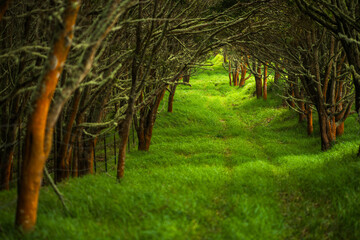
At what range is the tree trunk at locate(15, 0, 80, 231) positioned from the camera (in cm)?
353

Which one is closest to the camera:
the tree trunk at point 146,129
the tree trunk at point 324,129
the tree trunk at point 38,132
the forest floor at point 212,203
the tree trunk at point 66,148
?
the tree trunk at point 38,132

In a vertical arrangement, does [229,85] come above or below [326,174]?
above

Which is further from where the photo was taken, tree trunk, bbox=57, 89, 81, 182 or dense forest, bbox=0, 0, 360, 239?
tree trunk, bbox=57, 89, 81, 182

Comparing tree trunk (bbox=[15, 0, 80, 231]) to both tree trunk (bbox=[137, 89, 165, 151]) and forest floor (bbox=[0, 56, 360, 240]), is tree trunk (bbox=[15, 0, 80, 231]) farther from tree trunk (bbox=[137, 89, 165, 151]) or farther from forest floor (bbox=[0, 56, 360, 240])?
tree trunk (bbox=[137, 89, 165, 151])

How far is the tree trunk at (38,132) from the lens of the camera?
3531 mm

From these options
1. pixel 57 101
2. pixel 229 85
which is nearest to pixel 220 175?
pixel 57 101

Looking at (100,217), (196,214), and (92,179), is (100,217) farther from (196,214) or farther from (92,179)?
(92,179)

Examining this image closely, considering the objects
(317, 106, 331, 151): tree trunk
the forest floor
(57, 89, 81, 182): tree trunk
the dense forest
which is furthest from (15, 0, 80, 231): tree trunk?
(317, 106, 331, 151): tree trunk

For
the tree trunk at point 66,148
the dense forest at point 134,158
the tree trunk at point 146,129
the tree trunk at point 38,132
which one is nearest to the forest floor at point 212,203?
Answer: the dense forest at point 134,158

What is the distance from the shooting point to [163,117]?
1775 centimetres

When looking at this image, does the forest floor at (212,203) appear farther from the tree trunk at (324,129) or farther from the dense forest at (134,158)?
the tree trunk at (324,129)

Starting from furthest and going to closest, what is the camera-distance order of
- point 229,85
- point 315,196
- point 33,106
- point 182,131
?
point 229,85, point 182,131, point 315,196, point 33,106

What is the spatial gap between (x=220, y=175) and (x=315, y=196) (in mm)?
2332

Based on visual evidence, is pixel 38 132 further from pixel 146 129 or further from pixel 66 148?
pixel 146 129
